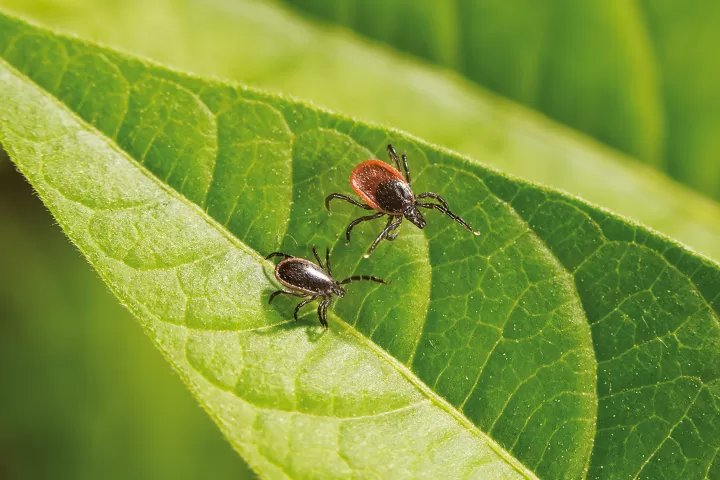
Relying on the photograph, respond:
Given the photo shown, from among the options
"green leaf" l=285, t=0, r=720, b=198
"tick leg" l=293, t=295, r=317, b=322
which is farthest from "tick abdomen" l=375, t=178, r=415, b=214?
"green leaf" l=285, t=0, r=720, b=198

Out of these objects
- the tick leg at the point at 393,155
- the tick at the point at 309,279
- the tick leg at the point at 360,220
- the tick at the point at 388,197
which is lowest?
the tick at the point at 309,279

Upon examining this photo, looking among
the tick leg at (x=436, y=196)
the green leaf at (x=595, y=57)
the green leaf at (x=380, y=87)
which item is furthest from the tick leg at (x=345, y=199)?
the green leaf at (x=595, y=57)

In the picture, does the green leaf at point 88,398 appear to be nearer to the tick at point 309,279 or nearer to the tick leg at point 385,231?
the tick at point 309,279

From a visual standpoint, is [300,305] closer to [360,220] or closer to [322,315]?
[322,315]

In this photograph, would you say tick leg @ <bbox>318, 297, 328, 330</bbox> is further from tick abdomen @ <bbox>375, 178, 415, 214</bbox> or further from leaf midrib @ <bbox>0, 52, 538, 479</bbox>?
tick abdomen @ <bbox>375, 178, 415, 214</bbox>

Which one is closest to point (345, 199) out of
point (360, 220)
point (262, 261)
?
point (360, 220)

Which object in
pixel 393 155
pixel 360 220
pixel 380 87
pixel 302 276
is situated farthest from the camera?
pixel 380 87

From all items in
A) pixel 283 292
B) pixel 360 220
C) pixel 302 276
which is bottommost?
pixel 283 292
